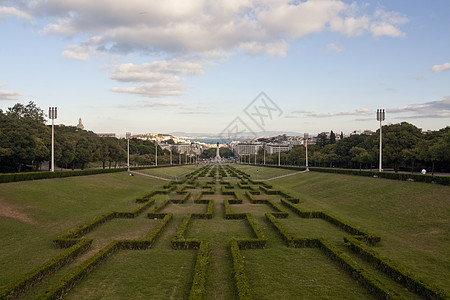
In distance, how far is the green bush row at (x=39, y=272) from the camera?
706 centimetres

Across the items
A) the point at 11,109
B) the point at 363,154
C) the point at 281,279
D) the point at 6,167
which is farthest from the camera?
the point at 11,109

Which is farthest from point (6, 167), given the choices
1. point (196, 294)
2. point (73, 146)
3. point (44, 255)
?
point (196, 294)

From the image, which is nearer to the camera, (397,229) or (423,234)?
(423,234)

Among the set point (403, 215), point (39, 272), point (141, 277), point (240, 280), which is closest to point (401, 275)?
point (240, 280)

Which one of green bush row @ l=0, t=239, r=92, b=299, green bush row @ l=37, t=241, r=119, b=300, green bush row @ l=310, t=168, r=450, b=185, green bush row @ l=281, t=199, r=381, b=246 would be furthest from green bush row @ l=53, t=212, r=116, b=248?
green bush row @ l=310, t=168, r=450, b=185

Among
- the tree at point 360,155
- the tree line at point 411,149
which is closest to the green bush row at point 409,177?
the tree line at point 411,149

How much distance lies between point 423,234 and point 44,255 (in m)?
14.4

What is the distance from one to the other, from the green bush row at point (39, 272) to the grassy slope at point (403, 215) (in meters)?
10.5

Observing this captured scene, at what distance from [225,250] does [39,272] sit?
5.73 m

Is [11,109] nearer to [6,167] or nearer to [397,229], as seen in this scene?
[6,167]

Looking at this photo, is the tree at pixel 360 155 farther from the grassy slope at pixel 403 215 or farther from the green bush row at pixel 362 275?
the green bush row at pixel 362 275

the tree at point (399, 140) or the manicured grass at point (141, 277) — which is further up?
the tree at point (399, 140)

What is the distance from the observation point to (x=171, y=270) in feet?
29.5

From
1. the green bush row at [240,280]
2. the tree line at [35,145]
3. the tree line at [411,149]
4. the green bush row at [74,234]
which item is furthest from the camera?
the tree line at [411,149]
